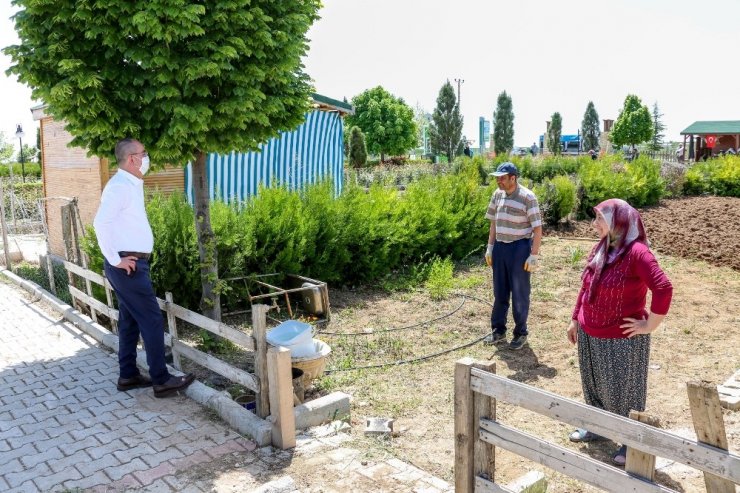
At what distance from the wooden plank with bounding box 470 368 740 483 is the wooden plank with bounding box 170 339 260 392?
2.12 meters

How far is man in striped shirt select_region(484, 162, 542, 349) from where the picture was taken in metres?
6.50

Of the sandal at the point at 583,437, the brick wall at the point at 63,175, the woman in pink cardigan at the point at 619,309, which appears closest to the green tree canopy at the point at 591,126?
the brick wall at the point at 63,175

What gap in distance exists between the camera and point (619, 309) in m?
4.03

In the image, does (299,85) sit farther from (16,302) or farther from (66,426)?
(16,302)

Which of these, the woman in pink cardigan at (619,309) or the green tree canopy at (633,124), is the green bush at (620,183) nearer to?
the woman in pink cardigan at (619,309)

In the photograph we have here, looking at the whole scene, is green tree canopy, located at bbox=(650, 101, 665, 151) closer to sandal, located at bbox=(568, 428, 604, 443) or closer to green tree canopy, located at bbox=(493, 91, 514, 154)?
green tree canopy, located at bbox=(493, 91, 514, 154)

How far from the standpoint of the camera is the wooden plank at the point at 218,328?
15.6 feet

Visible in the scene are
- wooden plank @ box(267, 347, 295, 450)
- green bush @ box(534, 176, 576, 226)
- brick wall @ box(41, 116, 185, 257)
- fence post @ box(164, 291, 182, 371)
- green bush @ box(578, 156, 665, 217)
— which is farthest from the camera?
green bush @ box(578, 156, 665, 217)

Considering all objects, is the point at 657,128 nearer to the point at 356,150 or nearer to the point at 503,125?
the point at 503,125

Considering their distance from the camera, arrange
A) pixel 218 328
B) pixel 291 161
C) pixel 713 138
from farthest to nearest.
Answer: pixel 713 138 → pixel 291 161 → pixel 218 328

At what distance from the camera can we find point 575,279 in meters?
10.1

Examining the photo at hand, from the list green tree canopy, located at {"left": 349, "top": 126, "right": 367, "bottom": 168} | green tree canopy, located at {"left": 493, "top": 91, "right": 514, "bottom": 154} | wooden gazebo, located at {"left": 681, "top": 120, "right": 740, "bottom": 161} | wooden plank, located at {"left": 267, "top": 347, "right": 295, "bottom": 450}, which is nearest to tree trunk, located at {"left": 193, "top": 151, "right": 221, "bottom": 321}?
wooden plank, located at {"left": 267, "top": 347, "right": 295, "bottom": 450}

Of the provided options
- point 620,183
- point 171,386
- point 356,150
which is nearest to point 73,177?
point 171,386

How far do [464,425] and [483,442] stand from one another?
13cm
